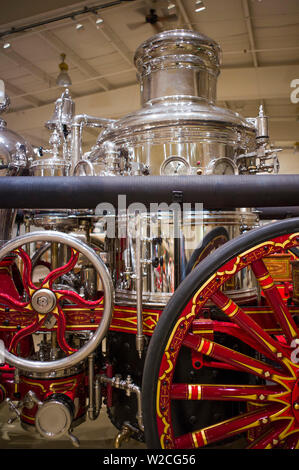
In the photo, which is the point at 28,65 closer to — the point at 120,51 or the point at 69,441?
the point at 120,51

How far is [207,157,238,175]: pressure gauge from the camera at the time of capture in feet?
7.27

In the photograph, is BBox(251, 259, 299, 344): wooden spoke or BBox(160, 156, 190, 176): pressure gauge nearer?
BBox(251, 259, 299, 344): wooden spoke

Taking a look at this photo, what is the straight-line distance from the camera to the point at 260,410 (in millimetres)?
1612

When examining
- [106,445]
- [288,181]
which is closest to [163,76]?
[288,181]

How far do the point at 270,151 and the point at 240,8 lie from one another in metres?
4.87

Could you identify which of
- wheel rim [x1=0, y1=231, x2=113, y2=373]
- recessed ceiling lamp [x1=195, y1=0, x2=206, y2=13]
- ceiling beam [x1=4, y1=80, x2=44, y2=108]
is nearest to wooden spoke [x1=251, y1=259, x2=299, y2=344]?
wheel rim [x1=0, y1=231, x2=113, y2=373]

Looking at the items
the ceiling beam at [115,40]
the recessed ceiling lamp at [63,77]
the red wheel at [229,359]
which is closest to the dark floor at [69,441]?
the red wheel at [229,359]

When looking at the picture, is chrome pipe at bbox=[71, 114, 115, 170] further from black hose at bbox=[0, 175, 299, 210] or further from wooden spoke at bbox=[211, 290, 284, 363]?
wooden spoke at bbox=[211, 290, 284, 363]

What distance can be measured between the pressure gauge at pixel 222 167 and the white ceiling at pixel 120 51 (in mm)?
4169

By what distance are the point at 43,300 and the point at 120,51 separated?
6.55m

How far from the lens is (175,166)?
2221mm

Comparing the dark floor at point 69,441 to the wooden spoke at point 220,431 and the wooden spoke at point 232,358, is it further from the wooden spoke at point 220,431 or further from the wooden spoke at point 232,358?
the wooden spoke at point 232,358

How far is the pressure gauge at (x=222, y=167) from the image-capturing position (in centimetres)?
222

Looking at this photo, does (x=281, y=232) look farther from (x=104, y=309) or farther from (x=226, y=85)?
(x=226, y=85)
